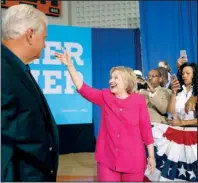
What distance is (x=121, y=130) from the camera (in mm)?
1618

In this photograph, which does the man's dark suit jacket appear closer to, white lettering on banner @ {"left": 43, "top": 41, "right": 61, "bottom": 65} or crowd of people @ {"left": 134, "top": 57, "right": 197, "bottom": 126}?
crowd of people @ {"left": 134, "top": 57, "right": 197, "bottom": 126}

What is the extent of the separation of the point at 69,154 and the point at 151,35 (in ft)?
7.56

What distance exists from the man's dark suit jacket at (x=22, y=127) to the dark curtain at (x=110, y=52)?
4.20 metres

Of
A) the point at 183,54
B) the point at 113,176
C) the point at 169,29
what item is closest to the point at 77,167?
the point at 183,54

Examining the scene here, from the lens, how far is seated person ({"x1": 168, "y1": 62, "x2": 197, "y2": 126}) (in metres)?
2.24

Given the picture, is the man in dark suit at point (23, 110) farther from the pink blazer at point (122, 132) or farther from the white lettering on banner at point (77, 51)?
the white lettering on banner at point (77, 51)

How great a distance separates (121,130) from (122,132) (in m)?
0.01

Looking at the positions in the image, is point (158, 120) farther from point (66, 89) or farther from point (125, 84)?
point (66, 89)

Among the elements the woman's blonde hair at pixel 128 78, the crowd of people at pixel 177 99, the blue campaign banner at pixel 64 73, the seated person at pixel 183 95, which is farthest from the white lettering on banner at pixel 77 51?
the woman's blonde hair at pixel 128 78

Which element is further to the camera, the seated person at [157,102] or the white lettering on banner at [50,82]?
the white lettering on banner at [50,82]

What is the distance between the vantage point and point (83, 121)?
5023mm

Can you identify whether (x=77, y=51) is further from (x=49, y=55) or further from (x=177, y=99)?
(x=177, y=99)

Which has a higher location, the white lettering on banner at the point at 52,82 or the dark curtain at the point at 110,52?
the dark curtain at the point at 110,52

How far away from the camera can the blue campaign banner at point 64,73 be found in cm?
473
